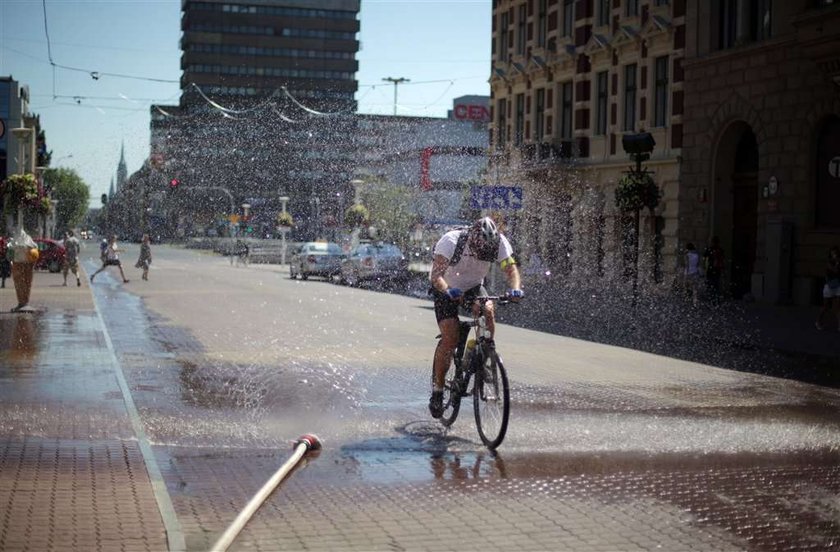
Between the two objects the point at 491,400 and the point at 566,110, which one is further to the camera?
the point at 566,110

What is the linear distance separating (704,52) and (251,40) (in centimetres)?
11784

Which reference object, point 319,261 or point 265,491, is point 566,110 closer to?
point 319,261

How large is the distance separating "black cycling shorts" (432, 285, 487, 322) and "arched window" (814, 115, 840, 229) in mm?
19874

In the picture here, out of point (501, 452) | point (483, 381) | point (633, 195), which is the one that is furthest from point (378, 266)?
point (501, 452)

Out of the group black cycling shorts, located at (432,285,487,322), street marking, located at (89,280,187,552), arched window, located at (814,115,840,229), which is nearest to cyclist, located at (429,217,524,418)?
black cycling shorts, located at (432,285,487,322)

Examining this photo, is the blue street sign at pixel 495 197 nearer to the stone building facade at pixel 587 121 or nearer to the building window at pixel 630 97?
the stone building facade at pixel 587 121

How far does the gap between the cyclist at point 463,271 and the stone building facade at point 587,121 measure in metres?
25.9

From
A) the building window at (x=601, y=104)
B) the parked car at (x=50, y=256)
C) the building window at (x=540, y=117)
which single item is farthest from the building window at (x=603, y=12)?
the parked car at (x=50, y=256)

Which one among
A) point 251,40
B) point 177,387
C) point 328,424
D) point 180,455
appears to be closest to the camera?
point 180,455

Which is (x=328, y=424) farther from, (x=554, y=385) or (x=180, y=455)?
(x=554, y=385)

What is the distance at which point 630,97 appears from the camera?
3912cm

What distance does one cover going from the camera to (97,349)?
15500mm

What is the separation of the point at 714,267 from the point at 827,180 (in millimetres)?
4538

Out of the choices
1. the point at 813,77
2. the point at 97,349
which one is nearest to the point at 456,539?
the point at 97,349
